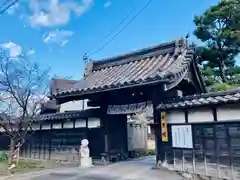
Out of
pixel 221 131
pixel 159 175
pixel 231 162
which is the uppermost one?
pixel 221 131

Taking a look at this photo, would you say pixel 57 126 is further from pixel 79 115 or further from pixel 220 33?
pixel 220 33

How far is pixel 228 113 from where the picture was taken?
8.18m

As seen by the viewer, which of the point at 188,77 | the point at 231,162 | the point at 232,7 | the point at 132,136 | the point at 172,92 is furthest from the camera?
the point at 132,136

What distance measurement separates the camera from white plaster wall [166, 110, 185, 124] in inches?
381

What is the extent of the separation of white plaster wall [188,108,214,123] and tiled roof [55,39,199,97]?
1.20 metres

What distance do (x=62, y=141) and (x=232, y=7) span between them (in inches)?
540

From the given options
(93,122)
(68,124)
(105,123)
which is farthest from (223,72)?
(68,124)

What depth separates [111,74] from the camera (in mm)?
12977

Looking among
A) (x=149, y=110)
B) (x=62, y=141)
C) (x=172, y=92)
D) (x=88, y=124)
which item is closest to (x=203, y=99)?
(x=172, y=92)

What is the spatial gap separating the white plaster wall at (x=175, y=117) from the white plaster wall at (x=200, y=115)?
338mm

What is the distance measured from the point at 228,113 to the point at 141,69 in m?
4.62

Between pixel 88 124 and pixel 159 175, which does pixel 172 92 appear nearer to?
pixel 159 175

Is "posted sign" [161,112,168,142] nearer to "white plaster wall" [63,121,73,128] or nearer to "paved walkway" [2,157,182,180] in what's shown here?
"paved walkway" [2,157,182,180]

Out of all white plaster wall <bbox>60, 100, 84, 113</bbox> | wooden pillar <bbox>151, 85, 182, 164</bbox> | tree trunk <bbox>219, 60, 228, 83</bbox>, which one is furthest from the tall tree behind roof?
white plaster wall <bbox>60, 100, 84, 113</bbox>
